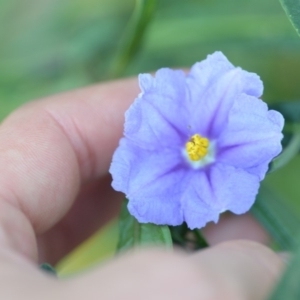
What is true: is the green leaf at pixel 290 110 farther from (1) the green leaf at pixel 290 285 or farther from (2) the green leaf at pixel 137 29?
(1) the green leaf at pixel 290 285


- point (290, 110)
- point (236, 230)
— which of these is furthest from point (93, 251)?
point (290, 110)

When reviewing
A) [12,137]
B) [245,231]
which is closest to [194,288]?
[12,137]

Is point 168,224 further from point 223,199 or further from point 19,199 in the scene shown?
point 19,199

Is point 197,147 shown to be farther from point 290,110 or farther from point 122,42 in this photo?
point 122,42

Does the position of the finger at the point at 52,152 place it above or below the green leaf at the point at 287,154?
below

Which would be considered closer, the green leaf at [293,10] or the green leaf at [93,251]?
the green leaf at [293,10]

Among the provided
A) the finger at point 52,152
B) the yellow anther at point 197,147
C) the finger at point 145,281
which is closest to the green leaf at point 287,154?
the yellow anther at point 197,147

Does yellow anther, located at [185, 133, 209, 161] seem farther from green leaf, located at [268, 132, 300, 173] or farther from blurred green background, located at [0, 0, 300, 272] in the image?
blurred green background, located at [0, 0, 300, 272]
